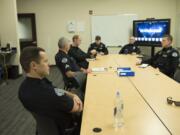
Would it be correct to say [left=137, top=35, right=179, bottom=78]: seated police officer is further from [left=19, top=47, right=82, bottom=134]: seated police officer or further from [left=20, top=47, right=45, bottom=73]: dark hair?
[left=20, top=47, right=45, bottom=73]: dark hair

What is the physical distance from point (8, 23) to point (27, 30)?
1.61m

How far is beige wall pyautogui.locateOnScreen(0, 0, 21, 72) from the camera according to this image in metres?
6.69

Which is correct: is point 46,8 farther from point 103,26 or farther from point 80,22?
point 103,26

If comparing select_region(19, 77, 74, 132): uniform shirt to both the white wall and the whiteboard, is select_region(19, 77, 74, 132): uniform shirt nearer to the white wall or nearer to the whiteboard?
the whiteboard

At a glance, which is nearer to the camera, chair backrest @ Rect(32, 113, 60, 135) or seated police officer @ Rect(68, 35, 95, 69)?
chair backrest @ Rect(32, 113, 60, 135)

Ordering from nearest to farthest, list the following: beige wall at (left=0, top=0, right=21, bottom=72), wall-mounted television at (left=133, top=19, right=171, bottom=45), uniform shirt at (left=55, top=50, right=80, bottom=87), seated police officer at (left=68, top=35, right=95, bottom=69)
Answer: uniform shirt at (left=55, top=50, right=80, bottom=87) < seated police officer at (left=68, top=35, right=95, bottom=69) < beige wall at (left=0, top=0, right=21, bottom=72) < wall-mounted television at (left=133, top=19, right=171, bottom=45)

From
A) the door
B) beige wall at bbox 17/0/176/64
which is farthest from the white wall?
beige wall at bbox 17/0/176/64

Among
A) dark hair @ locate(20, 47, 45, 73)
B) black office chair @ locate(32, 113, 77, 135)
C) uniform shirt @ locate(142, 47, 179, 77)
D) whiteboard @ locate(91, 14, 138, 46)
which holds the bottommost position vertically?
black office chair @ locate(32, 113, 77, 135)

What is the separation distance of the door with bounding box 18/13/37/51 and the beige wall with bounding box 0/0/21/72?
1431 millimetres

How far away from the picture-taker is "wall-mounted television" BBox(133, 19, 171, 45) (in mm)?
7175

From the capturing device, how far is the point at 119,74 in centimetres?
364

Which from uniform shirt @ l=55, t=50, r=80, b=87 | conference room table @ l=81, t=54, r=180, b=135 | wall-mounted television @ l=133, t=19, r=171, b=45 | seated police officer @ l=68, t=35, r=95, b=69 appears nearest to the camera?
conference room table @ l=81, t=54, r=180, b=135

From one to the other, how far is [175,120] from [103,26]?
6.32m

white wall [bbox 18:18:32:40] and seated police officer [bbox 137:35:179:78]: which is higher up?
white wall [bbox 18:18:32:40]
